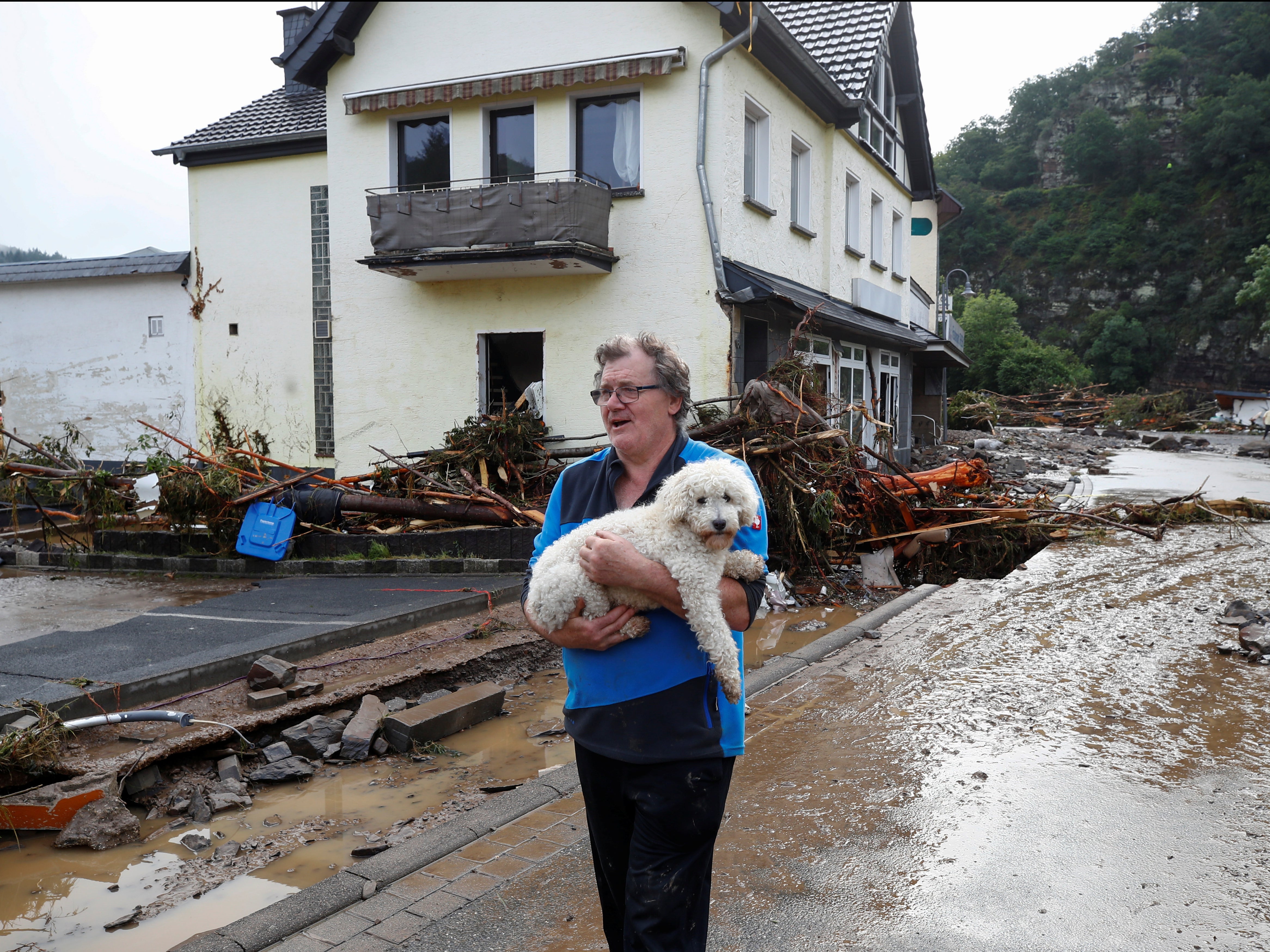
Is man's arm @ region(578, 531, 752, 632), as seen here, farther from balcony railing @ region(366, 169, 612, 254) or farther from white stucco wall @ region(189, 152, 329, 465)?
white stucco wall @ region(189, 152, 329, 465)

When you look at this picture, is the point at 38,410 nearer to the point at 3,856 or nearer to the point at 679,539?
the point at 3,856

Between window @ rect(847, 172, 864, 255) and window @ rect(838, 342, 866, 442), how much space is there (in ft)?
7.23

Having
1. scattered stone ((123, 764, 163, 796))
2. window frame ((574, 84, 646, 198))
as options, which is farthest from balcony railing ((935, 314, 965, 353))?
scattered stone ((123, 764, 163, 796))

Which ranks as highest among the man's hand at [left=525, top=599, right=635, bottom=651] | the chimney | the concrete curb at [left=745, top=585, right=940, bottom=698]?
the chimney

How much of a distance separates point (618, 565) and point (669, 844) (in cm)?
74

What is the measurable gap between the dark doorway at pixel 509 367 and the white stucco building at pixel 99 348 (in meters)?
6.83

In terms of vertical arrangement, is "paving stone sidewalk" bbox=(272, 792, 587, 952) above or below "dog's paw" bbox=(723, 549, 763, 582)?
below

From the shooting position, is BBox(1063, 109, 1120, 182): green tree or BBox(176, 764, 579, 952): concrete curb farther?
BBox(1063, 109, 1120, 182): green tree

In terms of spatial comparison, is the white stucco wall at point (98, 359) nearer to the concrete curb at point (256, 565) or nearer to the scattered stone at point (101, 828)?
the concrete curb at point (256, 565)

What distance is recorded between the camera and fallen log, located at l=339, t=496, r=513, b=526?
1055cm

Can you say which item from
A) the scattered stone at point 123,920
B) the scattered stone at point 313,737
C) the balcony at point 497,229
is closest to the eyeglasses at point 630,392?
the scattered stone at point 123,920

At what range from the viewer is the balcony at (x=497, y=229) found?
12.2 metres

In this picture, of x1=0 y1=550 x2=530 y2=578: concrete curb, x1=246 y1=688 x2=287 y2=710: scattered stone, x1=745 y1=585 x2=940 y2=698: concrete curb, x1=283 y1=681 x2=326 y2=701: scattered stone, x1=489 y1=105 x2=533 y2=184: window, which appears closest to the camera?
x1=246 y1=688 x2=287 y2=710: scattered stone

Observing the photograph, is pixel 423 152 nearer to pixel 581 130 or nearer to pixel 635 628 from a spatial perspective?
pixel 581 130
